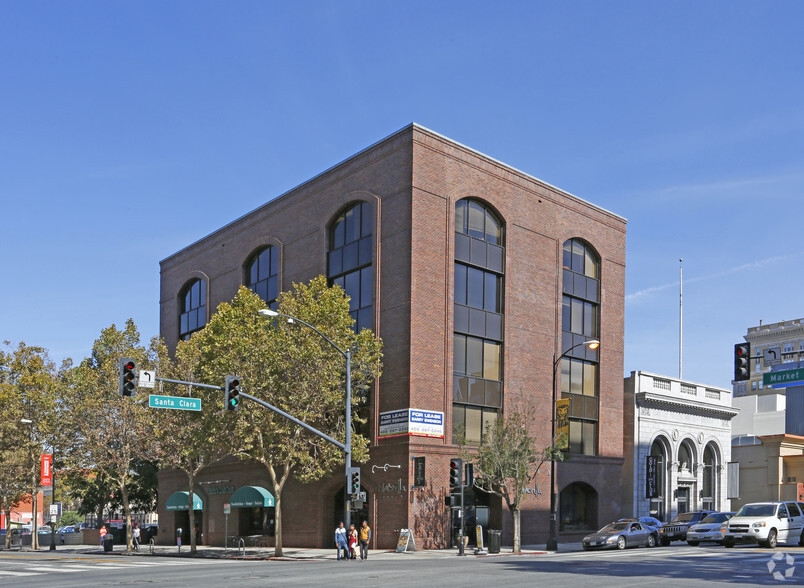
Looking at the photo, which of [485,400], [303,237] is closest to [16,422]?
[303,237]

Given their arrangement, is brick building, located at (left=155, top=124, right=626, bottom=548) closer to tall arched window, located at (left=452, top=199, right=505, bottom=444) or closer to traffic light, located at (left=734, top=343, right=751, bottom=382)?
tall arched window, located at (left=452, top=199, right=505, bottom=444)

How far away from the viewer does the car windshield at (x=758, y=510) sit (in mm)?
34344

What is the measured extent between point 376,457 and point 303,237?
1425 centimetres

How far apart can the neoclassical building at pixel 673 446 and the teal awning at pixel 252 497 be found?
21805 millimetres

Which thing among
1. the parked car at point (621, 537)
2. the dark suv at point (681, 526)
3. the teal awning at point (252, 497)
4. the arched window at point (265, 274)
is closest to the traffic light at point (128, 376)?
the parked car at point (621, 537)

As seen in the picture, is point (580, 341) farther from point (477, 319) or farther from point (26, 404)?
point (26, 404)

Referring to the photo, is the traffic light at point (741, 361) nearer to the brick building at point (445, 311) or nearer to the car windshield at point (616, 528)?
the car windshield at point (616, 528)

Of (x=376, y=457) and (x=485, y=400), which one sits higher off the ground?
(x=485, y=400)

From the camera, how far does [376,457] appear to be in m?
43.5

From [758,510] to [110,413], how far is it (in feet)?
112

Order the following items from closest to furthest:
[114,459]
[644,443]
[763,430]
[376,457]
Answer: [376,457], [114,459], [644,443], [763,430]

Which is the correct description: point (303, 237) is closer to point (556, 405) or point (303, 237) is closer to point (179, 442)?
point (179, 442)

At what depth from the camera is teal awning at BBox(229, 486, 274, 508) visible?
157 ft

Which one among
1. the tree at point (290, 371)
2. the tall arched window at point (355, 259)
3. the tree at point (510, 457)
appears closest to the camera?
the tree at point (510, 457)
